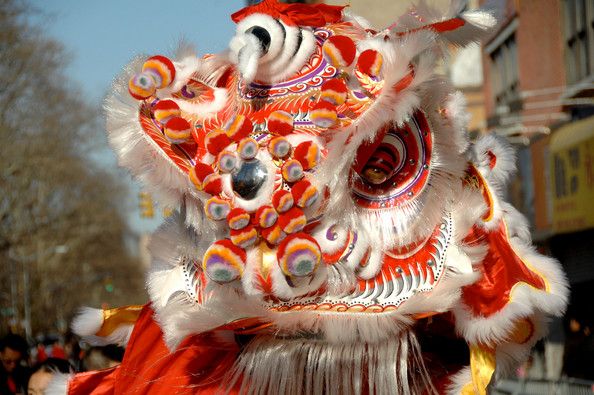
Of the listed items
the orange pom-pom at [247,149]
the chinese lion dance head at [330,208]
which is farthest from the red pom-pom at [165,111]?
the orange pom-pom at [247,149]

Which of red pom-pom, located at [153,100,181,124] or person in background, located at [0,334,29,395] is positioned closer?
red pom-pom, located at [153,100,181,124]

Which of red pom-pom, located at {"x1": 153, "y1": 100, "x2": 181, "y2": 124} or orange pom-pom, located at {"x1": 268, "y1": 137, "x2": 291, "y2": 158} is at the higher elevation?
red pom-pom, located at {"x1": 153, "y1": 100, "x2": 181, "y2": 124}

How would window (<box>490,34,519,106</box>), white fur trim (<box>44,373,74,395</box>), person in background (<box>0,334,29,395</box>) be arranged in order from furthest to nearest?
window (<box>490,34,519,106</box>), person in background (<box>0,334,29,395</box>), white fur trim (<box>44,373,74,395</box>)

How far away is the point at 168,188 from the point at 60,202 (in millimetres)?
42019

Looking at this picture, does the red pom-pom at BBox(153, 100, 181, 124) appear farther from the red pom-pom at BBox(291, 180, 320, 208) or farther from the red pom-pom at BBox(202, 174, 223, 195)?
the red pom-pom at BBox(291, 180, 320, 208)

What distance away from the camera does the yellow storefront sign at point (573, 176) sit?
12266mm

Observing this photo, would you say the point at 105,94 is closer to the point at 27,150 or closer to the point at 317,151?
the point at 317,151

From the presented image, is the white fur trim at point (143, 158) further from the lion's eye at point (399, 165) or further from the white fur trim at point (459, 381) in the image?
the white fur trim at point (459, 381)

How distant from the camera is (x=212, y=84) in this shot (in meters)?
3.36

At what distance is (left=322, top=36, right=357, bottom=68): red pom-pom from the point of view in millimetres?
3068

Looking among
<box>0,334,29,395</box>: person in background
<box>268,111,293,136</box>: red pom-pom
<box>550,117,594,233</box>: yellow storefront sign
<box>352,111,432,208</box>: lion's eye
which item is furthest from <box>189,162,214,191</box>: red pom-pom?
<box>550,117,594,233</box>: yellow storefront sign

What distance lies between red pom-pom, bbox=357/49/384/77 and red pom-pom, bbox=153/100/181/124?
60 centimetres

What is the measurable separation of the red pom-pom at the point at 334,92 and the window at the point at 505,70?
14.8 m

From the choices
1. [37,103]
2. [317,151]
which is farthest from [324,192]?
[37,103]
